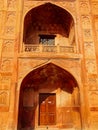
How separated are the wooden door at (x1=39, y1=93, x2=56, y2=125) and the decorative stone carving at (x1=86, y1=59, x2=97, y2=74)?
220 centimetres

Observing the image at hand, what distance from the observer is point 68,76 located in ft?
32.2

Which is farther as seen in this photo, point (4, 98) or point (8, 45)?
point (8, 45)

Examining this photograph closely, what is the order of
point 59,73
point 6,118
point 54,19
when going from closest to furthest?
point 6,118 → point 59,73 → point 54,19

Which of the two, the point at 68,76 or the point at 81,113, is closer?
the point at 81,113

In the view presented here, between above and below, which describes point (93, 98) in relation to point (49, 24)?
below

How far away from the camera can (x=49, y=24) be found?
39.5 feet

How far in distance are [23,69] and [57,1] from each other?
4239 mm

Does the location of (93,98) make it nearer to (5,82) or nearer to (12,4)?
(5,82)

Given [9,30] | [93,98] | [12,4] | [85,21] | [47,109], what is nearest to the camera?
[93,98]

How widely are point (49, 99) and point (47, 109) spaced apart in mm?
499

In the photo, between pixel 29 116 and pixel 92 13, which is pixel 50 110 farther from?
pixel 92 13

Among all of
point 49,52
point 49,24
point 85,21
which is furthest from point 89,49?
point 49,24

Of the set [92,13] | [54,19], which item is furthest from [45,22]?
[92,13]

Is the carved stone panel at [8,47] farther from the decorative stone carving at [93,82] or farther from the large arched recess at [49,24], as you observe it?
the decorative stone carving at [93,82]
